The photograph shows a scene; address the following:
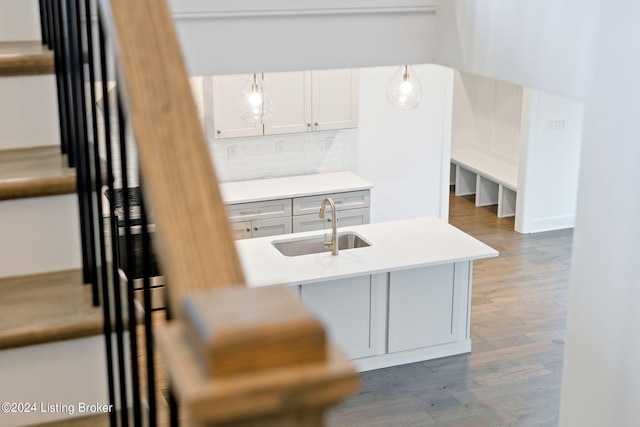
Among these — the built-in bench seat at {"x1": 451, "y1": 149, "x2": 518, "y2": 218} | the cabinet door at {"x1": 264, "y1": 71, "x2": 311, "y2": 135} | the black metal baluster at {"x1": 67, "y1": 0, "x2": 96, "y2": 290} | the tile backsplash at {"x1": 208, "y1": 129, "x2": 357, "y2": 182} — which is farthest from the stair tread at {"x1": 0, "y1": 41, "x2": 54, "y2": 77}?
the built-in bench seat at {"x1": 451, "y1": 149, "x2": 518, "y2": 218}

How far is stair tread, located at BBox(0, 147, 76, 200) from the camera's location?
1.47 m

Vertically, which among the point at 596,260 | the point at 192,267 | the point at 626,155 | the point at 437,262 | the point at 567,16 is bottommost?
the point at 437,262

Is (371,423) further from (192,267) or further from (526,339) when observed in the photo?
(192,267)

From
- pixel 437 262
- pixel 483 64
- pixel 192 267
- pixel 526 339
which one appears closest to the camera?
pixel 192 267

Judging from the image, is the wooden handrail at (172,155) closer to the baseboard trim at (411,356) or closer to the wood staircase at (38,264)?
the wood staircase at (38,264)

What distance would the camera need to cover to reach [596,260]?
2328 mm

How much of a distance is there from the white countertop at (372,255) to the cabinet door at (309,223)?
1.04 metres

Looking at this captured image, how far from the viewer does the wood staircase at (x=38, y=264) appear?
1.38 m

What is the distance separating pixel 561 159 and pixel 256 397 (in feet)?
29.3

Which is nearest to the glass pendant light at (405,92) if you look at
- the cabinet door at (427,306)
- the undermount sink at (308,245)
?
the undermount sink at (308,245)

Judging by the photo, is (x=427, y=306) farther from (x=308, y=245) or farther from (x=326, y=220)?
(x=326, y=220)

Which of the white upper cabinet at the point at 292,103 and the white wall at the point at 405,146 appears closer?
the white upper cabinet at the point at 292,103

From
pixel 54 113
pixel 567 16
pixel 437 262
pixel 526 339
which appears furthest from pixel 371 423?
pixel 54 113

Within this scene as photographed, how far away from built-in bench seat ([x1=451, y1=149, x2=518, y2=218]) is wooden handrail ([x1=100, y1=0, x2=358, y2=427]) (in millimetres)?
8653
